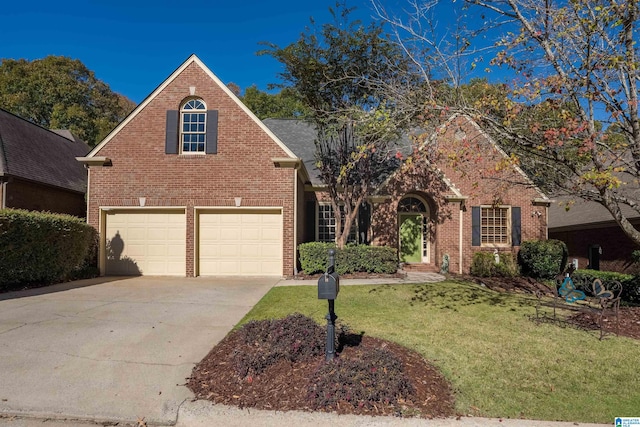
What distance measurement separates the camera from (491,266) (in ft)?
44.7

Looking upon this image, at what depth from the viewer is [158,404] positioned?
144 inches

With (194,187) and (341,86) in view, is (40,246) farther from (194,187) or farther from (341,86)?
(341,86)

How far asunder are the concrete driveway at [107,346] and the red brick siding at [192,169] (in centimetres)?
358

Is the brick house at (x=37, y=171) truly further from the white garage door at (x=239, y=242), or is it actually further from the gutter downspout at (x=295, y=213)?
the gutter downspout at (x=295, y=213)

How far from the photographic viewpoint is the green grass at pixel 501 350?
3.69 meters

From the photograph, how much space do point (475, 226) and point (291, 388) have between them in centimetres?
1237

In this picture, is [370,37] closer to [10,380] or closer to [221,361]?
[221,361]

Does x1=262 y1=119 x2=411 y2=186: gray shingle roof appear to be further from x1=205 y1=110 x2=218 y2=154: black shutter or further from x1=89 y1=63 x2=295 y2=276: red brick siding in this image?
x1=205 y1=110 x2=218 y2=154: black shutter

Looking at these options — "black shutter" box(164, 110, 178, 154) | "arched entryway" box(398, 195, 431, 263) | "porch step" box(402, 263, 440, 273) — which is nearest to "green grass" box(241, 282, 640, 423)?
"porch step" box(402, 263, 440, 273)

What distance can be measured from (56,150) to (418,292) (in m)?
19.2

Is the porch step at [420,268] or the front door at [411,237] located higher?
the front door at [411,237]

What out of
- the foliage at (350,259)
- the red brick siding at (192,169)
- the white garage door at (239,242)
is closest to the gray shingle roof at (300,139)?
the red brick siding at (192,169)

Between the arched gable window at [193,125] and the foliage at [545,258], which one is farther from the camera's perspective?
the foliage at [545,258]

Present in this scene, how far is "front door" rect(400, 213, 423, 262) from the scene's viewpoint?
1494 centimetres
